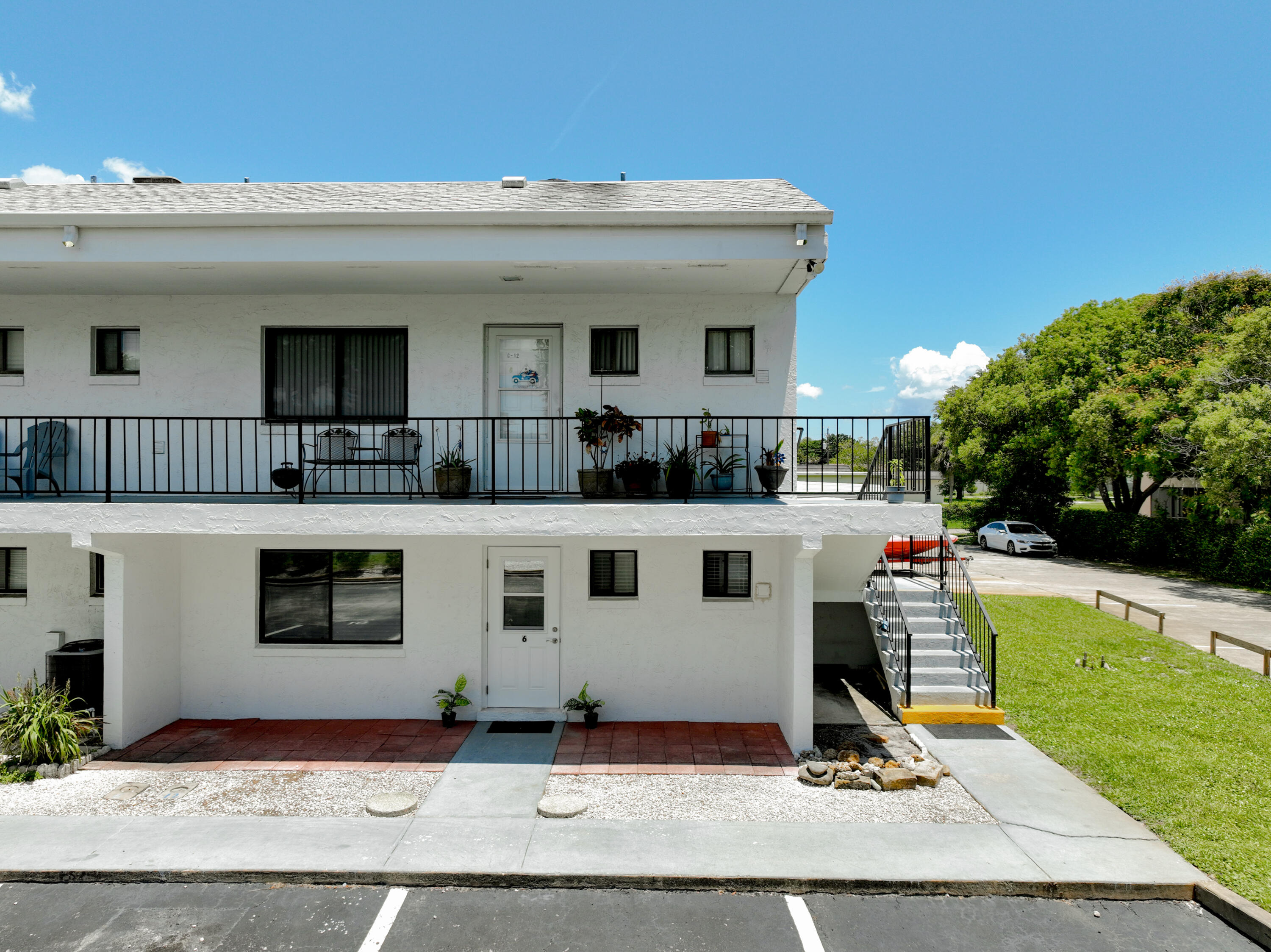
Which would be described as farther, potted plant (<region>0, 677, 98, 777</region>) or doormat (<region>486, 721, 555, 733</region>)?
doormat (<region>486, 721, 555, 733</region>)

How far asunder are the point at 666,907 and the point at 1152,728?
26.0 feet

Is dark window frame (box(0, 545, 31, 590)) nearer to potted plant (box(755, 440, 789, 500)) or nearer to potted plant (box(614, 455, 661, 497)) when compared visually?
potted plant (box(614, 455, 661, 497))

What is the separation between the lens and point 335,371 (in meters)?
9.62

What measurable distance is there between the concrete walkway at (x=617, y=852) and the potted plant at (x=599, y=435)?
3543 millimetres

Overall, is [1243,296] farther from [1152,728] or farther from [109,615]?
[109,615]

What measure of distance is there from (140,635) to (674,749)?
6.74 meters

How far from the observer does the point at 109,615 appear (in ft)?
27.0

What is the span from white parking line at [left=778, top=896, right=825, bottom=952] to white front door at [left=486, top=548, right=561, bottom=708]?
4.42m

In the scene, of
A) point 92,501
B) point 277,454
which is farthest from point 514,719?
point 92,501

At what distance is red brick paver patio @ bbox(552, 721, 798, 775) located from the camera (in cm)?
788

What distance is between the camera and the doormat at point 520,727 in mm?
8898

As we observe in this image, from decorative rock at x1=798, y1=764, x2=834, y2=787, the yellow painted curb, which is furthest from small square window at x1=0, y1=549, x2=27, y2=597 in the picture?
the yellow painted curb

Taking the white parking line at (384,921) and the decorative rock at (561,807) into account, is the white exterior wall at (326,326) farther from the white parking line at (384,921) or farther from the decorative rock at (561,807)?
the white parking line at (384,921)

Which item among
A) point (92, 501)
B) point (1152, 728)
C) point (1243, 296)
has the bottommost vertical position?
point (1152, 728)
